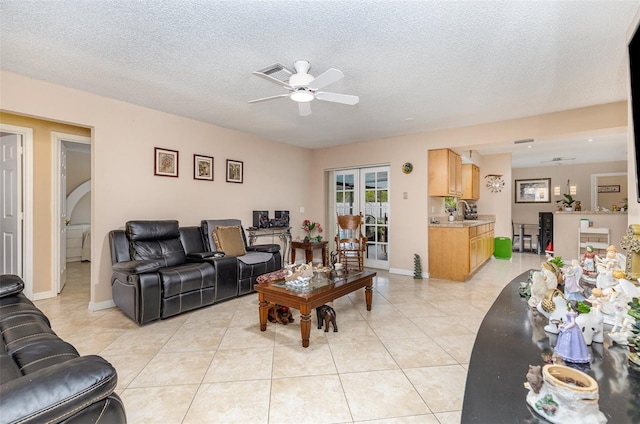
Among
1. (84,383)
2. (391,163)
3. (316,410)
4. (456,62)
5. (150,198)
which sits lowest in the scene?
(316,410)

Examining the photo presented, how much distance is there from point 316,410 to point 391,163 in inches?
173

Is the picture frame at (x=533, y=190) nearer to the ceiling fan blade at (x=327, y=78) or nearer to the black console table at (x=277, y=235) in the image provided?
the black console table at (x=277, y=235)

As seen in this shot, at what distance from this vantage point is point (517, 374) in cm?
90

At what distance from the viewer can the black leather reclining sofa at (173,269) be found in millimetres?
2951

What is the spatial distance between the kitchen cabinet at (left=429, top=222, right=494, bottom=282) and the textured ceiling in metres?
2.00

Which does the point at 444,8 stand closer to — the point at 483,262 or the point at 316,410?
the point at 316,410

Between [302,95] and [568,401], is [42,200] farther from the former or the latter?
[568,401]

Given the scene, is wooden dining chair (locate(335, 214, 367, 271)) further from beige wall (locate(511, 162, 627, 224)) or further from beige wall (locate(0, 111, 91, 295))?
beige wall (locate(511, 162, 627, 224))

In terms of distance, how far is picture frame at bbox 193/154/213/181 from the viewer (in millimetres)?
4375

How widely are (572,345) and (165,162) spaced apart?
A: 4.42 metres

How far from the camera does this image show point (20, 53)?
250cm

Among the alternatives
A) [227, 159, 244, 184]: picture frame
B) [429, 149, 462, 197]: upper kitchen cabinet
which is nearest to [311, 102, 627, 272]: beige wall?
[429, 149, 462, 197]: upper kitchen cabinet

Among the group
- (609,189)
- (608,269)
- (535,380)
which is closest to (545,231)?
(609,189)

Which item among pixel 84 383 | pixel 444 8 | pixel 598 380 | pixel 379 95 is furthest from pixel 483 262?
pixel 84 383
